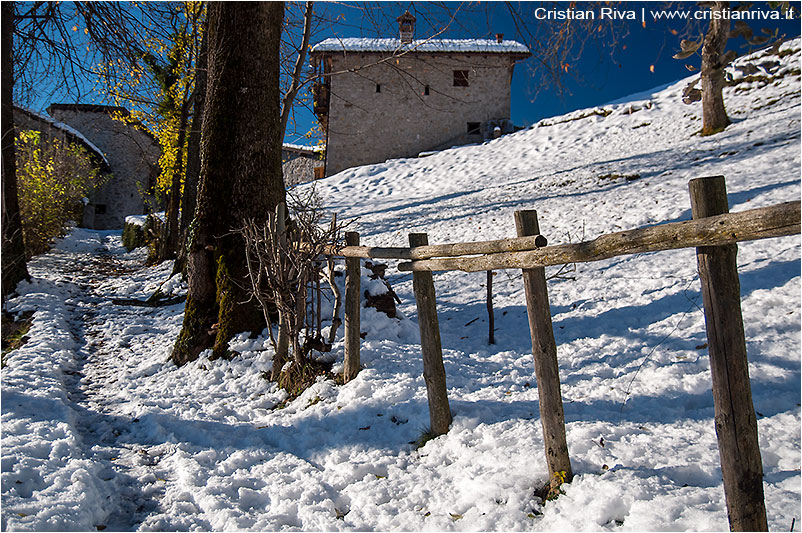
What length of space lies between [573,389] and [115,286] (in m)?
9.65

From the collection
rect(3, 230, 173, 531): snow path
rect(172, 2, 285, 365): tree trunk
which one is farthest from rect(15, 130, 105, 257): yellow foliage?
rect(172, 2, 285, 365): tree trunk

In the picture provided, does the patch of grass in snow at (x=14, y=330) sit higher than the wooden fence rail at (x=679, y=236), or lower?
lower

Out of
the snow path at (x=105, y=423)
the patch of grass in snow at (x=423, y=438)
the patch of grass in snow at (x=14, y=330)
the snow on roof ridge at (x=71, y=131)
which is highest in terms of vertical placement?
the snow on roof ridge at (x=71, y=131)

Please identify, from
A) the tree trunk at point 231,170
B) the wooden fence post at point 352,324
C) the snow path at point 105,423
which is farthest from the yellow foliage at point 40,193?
the wooden fence post at point 352,324

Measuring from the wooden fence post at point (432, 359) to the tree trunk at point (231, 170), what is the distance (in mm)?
2641

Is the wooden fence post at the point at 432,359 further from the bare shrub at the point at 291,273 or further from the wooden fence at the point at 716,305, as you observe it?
the bare shrub at the point at 291,273

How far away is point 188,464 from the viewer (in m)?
3.29

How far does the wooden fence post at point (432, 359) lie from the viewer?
11.1 feet

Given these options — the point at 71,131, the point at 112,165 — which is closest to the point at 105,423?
the point at 71,131

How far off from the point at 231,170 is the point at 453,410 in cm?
364

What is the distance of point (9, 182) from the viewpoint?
28.8 feet

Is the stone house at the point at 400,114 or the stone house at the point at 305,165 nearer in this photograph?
the stone house at the point at 400,114

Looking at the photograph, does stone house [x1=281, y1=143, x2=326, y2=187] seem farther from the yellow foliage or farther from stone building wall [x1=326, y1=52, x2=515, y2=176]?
the yellow foliage

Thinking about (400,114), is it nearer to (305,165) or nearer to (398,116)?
(398,116)
